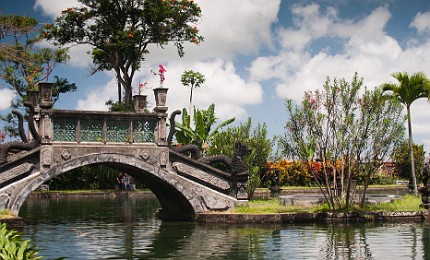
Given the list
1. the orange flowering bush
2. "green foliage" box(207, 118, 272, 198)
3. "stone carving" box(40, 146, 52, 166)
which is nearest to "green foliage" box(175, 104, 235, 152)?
"green foliage" box(207, 118, 272, 198)

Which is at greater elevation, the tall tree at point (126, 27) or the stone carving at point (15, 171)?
the tall tree at point (126, 27)

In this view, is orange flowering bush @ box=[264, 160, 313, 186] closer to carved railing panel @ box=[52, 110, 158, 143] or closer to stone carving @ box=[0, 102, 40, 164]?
carved railing panel @ box=[52, 110, 158, 143]

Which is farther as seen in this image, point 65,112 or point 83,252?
point 65,112

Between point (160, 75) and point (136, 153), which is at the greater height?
point (160, 75)

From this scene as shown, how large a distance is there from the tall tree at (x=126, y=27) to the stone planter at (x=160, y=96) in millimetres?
15618

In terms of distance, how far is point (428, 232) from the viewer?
19.5m

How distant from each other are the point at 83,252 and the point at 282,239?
5578 mm

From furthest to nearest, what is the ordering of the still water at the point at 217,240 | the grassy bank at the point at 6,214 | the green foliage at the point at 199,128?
the green foliage at the point at 199,128
the grassy bank at the point at 6,214
the still water at the point at 217,240

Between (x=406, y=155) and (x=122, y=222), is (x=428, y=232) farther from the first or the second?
(x=406, y=155)

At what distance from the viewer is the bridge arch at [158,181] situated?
832 inches

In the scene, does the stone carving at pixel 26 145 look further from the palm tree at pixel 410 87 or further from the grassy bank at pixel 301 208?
the palm tree at pixel 410 87

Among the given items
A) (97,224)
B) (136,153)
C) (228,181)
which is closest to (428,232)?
(228,181)

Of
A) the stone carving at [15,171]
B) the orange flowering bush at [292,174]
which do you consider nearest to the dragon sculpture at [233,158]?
the stone carving at [15,171]

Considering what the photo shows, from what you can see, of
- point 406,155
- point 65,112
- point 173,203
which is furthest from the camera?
point 406,155
